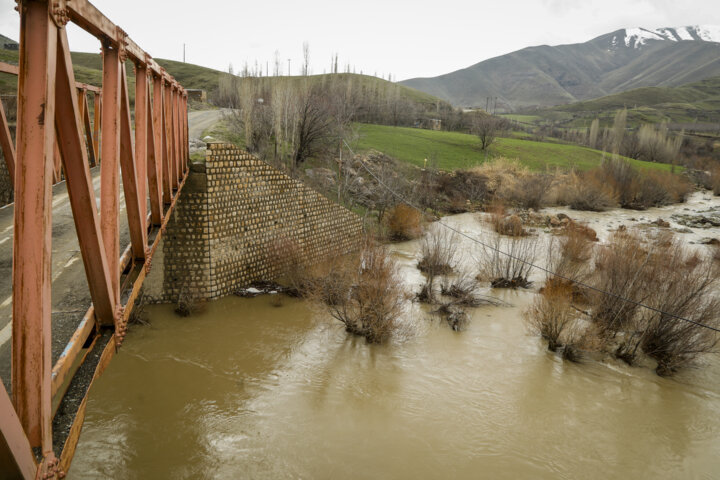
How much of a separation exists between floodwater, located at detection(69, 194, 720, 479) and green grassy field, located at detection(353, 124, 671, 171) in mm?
23657

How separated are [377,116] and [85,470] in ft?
175

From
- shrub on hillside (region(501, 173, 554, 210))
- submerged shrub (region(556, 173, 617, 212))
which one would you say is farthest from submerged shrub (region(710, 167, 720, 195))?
shrub on hillside (region(501, 173, 554, 210))

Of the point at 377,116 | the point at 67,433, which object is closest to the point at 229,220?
the point at 67,433

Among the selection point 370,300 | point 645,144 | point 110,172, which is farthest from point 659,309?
point 645,144

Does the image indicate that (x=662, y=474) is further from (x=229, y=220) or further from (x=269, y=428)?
(x=229, y=220)

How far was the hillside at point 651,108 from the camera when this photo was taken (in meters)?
94.3

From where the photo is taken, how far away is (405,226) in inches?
918

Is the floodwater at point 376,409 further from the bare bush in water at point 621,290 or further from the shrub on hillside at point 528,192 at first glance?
the shrub on hillside at point 528,192

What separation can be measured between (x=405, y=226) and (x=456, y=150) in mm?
22114

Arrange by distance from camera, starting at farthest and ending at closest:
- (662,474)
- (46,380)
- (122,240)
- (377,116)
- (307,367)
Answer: (377,116) < (307,367) < (662,474) < (122,240) < (46,380)

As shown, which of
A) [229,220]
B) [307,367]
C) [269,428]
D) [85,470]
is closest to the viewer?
[85,470]

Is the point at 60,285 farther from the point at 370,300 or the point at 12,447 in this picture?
the point at 370,300

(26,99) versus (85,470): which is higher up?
(26,99)

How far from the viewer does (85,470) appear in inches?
322
